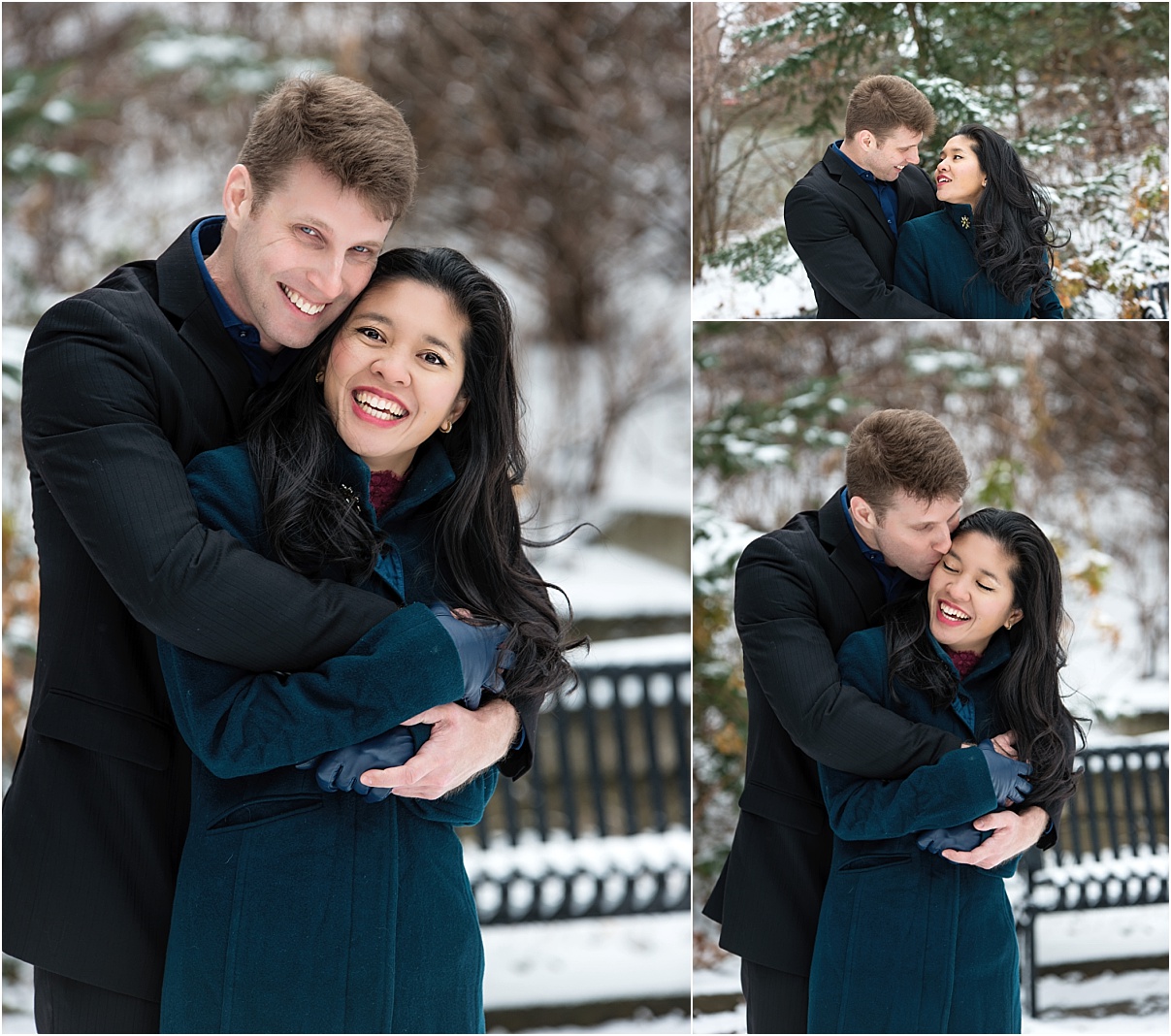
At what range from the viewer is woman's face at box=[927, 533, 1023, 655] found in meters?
2.23

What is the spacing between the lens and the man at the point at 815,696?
218 cm

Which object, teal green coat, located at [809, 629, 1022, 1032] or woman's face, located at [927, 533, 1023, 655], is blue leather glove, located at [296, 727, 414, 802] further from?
woman's face, located at [927, 533, 1023, 655]

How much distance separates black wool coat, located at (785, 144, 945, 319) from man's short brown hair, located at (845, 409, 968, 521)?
13.3 inches

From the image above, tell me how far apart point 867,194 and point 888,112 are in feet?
0.57

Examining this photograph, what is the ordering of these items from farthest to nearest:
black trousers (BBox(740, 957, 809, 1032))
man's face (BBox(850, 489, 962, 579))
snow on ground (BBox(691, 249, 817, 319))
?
snow on ground (BBox(691, 249, 817, 319))
black trousers (BBox(740, 957, 809, 1032))
man's face (BBox(850, 489, 962, 579))

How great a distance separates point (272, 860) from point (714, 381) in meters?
2.25

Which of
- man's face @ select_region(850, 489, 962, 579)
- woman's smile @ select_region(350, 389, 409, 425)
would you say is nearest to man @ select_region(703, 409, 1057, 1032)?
man's face @ select_region(850, 489, 962, 579)

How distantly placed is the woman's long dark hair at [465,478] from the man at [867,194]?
0.77 meters

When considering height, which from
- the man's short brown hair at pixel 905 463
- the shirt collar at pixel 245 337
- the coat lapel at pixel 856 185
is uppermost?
the coat lapel at pixel 856 185

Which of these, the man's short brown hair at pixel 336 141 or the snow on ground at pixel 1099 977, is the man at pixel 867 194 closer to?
the man's short brown hair at pixel 336 141

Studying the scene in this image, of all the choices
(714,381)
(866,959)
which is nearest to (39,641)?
(866,959)

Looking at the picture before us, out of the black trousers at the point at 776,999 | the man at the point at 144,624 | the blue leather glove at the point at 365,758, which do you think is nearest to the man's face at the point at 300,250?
the man at the point at 144,624

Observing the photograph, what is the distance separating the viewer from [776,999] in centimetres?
244

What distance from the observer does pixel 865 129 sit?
8.20 feet
